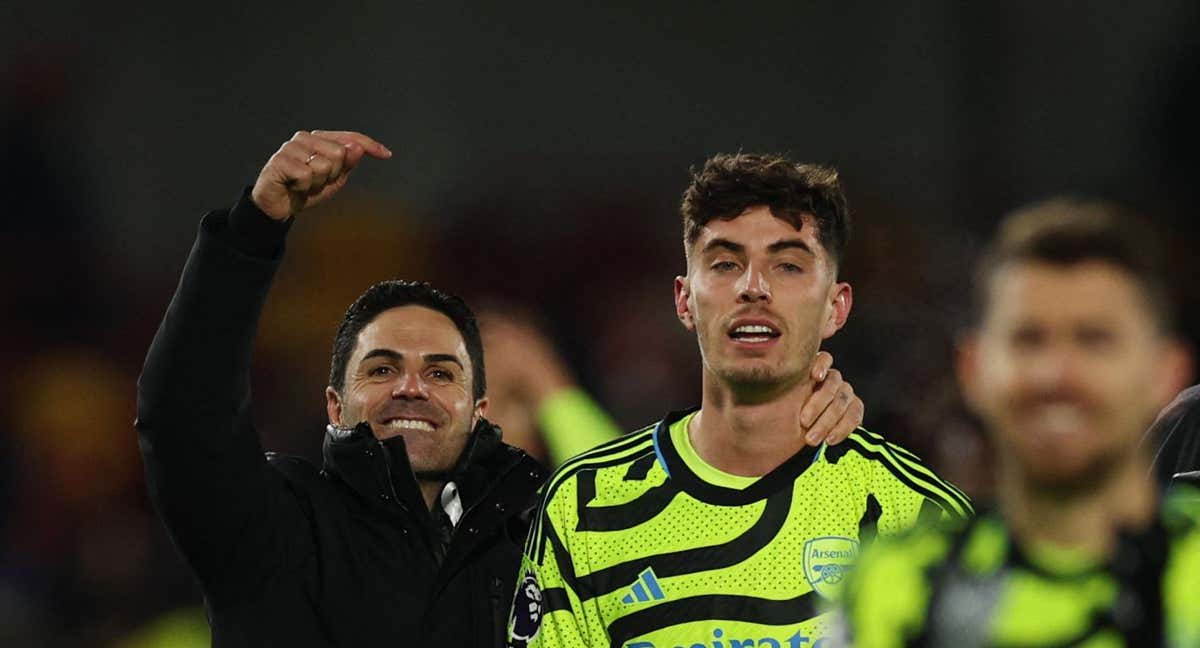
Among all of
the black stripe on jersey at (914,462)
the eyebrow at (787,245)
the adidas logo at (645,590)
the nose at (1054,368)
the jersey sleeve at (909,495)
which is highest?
the eyebrow at (787,245)

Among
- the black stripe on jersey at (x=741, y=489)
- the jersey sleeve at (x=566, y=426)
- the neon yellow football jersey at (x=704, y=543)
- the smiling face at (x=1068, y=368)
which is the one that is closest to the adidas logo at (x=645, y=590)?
the neon yellow football jersey at (x=704, y=543)

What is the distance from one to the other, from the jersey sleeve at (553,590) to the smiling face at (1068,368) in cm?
133

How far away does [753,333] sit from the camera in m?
3.07

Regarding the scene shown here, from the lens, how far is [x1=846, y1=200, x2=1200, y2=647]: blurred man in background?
67.6 inches

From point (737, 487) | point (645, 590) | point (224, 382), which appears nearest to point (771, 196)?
point (737, 487)

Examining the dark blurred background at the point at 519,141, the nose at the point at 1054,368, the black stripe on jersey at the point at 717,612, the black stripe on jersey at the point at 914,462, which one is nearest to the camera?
the nose at the point at 1054,368

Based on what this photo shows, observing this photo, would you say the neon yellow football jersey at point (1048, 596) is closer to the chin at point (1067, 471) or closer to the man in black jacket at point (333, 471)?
the chin at point (1067, 471)

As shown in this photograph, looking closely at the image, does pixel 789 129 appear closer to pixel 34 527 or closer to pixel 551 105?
pixel 551 105

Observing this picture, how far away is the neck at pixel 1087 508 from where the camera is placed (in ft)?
5.83

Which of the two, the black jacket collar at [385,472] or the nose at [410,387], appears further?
the nose at [410,387]

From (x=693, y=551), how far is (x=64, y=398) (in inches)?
250

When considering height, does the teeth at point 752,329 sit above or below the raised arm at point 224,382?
above

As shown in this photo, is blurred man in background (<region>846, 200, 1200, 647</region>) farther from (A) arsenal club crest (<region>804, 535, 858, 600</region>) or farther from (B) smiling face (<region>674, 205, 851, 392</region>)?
(B) smiling face (<region>674, 205, 851, 392</region>)

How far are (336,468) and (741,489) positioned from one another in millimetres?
895
